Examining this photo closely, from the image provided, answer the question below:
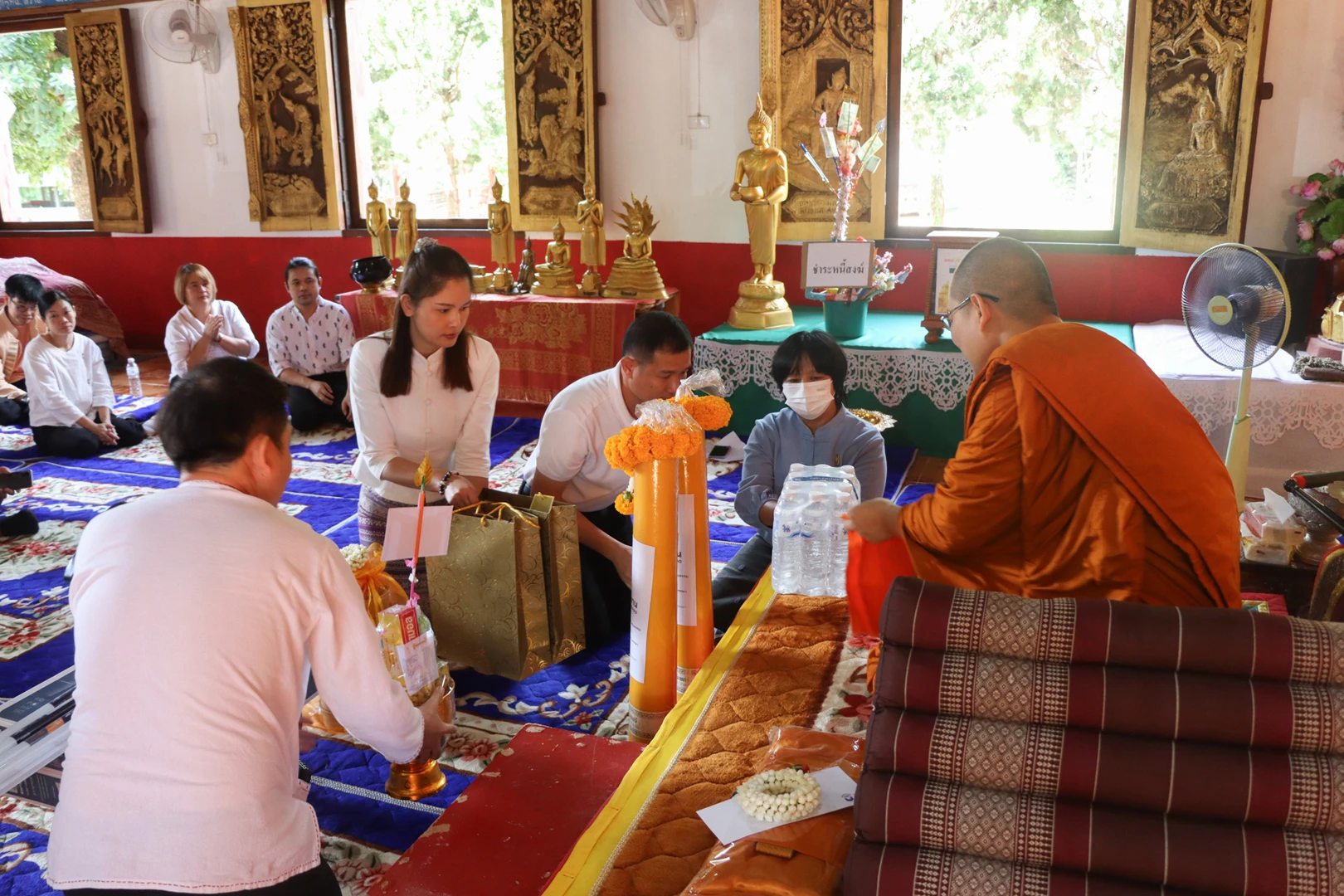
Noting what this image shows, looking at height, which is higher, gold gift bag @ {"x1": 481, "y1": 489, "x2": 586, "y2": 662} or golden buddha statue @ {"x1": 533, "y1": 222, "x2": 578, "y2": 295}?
golden buddha statue @ {"x1": 533, "y1": 222, "x2": 578, "y2": 295}

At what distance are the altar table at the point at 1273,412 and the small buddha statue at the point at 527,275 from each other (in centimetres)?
368

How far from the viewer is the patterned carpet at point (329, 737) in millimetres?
2258

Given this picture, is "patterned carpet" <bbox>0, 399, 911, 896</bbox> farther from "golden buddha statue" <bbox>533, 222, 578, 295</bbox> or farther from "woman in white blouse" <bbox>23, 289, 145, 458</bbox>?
"golden buddha statue" <bbox>533, 222, 578, 295</bbox>

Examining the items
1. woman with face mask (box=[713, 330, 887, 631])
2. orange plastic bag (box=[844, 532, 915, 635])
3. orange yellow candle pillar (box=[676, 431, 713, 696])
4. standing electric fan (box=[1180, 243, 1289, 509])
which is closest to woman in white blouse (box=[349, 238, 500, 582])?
woman with face mask (box=[713, 330, 887, 631])

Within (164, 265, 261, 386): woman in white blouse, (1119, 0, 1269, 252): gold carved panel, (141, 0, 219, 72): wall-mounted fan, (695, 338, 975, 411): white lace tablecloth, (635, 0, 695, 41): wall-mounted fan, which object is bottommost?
(695, 338, 975, 411): white lace tablecloth

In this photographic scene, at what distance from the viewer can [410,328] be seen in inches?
120

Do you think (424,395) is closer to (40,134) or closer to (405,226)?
(405,226)

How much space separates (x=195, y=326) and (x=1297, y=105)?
20.1 ft

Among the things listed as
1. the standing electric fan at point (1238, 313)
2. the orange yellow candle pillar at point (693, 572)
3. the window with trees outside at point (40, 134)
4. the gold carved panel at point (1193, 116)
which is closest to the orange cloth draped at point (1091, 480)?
the orange yellow candle pillar at point (693, 572)

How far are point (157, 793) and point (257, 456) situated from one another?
0.52 metres

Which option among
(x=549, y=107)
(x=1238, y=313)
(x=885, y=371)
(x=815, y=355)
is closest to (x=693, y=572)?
(x=815, y=355)

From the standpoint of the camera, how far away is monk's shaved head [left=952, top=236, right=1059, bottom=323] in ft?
6.87

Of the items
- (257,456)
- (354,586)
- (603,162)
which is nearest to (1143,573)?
(354,586)

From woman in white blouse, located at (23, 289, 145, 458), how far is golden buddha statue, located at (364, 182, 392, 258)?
1847mm
